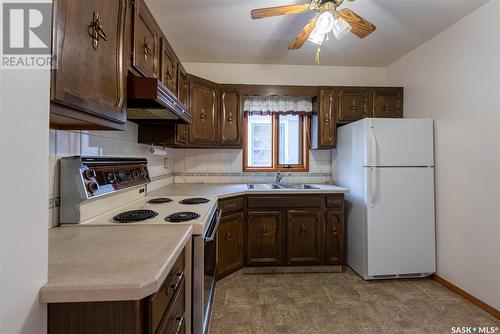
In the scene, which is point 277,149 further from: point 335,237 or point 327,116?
point 335,237

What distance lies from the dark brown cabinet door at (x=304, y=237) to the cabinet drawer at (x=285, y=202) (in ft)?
0.24

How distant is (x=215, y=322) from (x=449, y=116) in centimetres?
263

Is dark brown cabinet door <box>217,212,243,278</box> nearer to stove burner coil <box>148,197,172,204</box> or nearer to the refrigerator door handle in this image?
stove burner coil <box>148,197,172,204</box>

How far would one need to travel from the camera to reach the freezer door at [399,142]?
7.66 feet

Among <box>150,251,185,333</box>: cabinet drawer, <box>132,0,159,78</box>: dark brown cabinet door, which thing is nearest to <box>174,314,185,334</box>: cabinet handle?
<box>150,251,185,333</box>: cabinet drawer

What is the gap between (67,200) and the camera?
115 cm

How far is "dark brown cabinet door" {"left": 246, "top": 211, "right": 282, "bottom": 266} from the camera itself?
2531mm

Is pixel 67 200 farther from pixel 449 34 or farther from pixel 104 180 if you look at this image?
pixel 449 34

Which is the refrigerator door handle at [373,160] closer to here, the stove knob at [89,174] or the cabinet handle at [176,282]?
the cabinet handle at [176,282]

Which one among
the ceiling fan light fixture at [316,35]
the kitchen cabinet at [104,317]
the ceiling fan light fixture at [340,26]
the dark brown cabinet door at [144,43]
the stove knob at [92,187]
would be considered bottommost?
the kitchen cabinet at [104,317]

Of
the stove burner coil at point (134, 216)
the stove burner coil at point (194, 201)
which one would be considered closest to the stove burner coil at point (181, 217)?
the stove burner coil at point (134, 216)

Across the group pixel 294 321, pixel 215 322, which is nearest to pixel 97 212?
pixel 215 322

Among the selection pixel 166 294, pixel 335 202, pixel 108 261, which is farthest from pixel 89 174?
pixel 335 202

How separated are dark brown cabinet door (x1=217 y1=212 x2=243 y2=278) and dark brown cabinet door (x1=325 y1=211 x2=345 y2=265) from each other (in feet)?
2.96
